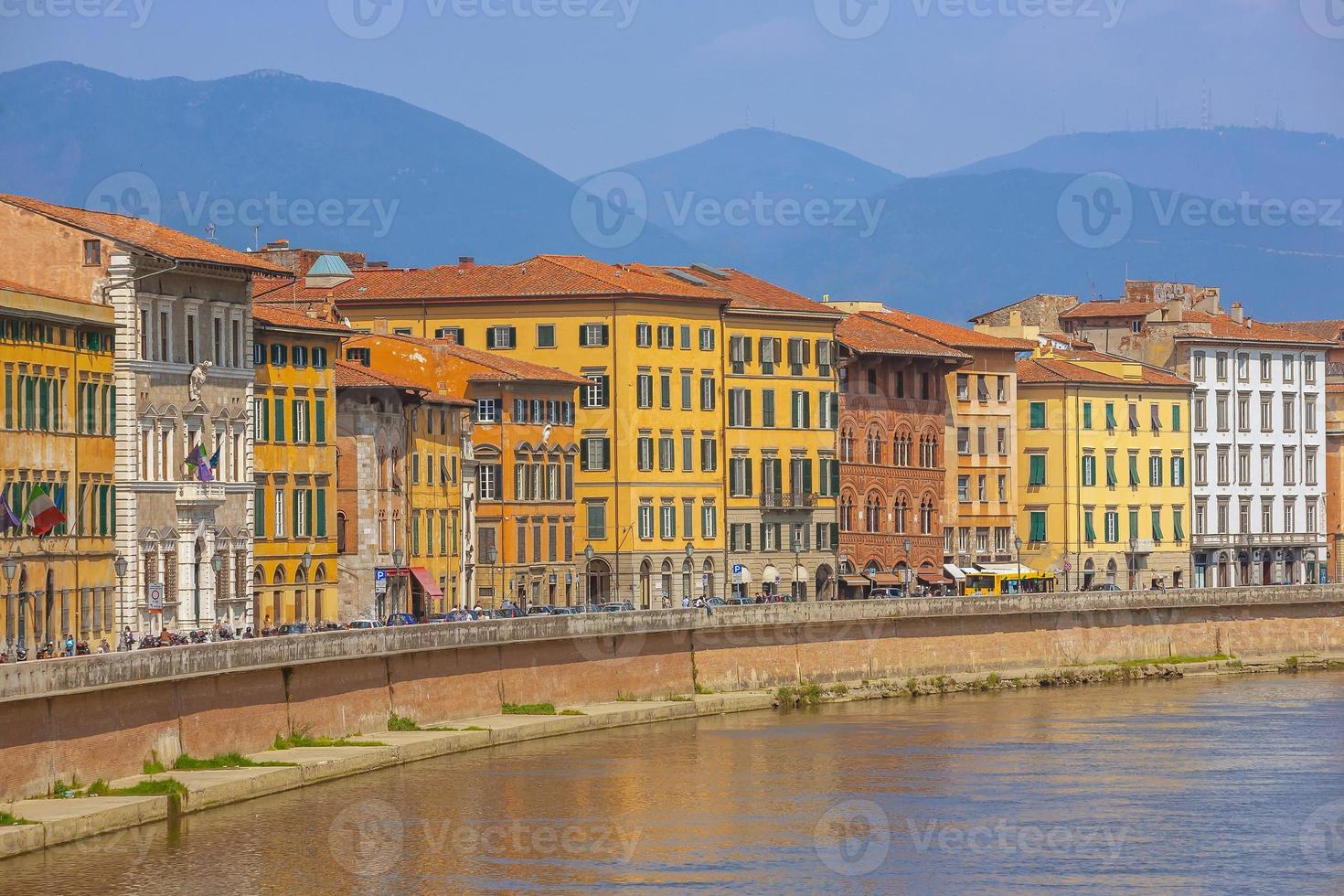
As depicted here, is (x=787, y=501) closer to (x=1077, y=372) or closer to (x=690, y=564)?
(x=690, y=564)

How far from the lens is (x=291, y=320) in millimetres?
84812

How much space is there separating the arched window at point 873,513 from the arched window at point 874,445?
1281 millimetres

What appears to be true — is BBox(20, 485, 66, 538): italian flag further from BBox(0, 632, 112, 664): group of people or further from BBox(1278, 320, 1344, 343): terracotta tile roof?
BBox(1278, 320, 1344, 343): terracotta tile roof

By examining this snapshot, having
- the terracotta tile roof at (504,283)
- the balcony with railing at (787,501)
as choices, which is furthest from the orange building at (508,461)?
the balcony with railing at (787,501)

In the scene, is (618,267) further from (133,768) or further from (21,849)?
(21,849)

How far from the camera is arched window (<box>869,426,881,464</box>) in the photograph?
374 feet

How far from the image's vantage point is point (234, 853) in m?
52.7

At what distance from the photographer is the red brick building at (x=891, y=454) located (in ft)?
370

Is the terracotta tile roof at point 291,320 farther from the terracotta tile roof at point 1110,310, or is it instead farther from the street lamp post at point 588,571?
the terracotta tile roof at point 1110,310

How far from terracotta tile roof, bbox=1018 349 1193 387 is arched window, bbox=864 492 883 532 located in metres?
10.8

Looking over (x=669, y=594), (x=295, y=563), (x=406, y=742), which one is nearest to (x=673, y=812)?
(x=406, y=742)

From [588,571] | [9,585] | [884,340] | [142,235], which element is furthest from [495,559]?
[9,585]

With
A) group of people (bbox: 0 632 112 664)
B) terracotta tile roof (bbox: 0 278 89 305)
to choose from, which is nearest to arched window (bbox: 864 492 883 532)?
terracotta tile roof (bbox: 0 278 89 305)

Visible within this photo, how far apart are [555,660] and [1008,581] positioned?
39827mm
